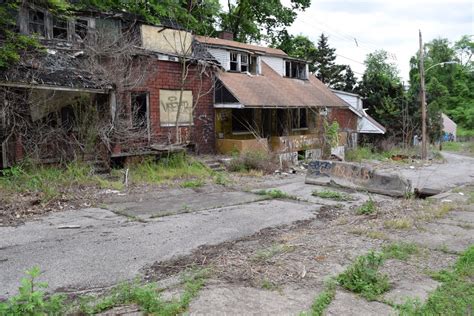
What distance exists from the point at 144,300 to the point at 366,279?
2.58 metres

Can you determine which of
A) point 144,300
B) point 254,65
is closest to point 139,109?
point 254,65

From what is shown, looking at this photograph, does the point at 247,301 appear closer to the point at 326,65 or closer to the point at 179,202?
the point at 179,202

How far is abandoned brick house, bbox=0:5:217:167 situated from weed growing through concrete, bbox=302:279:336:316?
418 inches

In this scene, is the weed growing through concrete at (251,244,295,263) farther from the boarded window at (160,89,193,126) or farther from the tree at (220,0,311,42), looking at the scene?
the tree at (220,0,311,42)

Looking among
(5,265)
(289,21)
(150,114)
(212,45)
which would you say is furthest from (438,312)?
(289,21)

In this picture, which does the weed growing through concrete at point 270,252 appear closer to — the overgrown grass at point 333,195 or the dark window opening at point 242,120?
the overgrown grass at point 333,195

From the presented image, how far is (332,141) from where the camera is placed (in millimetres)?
25109

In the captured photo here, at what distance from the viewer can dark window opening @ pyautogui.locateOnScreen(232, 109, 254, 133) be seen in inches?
859

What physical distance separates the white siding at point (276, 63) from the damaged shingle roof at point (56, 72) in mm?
12833

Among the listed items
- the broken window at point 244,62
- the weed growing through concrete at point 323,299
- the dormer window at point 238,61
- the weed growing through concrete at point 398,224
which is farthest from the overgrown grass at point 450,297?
the broken window at point 244,62

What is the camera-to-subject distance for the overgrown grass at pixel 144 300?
4.27m

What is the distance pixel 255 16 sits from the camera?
115ft

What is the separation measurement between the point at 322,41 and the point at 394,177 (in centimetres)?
3744

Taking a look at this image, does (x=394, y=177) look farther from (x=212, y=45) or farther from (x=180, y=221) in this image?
(x=212, y=45)
